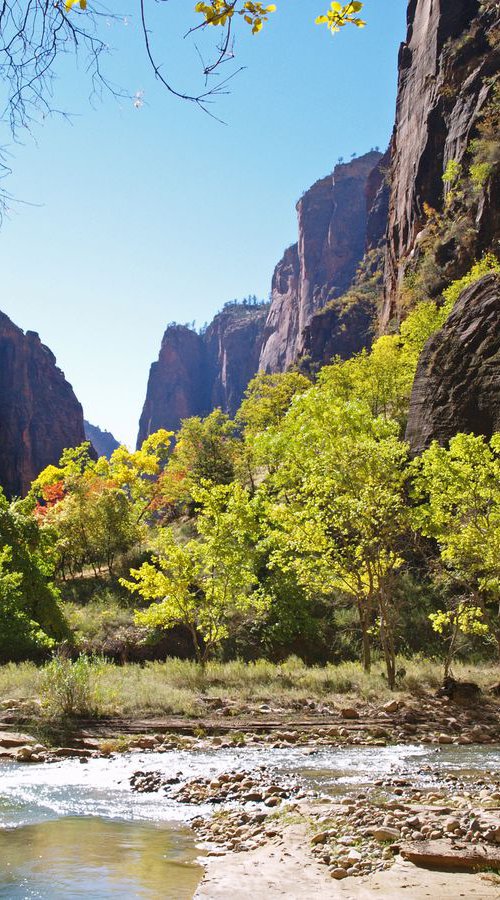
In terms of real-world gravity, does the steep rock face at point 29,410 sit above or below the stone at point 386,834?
above

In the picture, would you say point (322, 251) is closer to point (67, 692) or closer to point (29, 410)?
point (29, 410)

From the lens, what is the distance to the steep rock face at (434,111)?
155 feet

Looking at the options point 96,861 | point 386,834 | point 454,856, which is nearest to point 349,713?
point 386,834

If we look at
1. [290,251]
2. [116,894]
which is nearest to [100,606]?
[116,894]

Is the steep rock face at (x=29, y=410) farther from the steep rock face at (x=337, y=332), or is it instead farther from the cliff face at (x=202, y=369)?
the cliff face at (x=202, y=369)

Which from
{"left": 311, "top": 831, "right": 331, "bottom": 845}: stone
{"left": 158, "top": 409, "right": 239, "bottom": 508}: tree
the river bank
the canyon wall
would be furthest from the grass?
{"left": 158, "top": 409, "right": 239, "bottom": 508}: tree

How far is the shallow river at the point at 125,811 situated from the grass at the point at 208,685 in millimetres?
3008

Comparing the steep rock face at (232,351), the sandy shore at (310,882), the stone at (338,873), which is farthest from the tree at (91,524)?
the steep rock face at (232,351)

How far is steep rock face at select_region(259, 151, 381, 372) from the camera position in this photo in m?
144

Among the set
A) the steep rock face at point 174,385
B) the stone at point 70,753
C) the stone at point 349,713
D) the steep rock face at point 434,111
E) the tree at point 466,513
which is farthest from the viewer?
the steep rock face at point 174,385

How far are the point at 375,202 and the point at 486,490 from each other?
120m

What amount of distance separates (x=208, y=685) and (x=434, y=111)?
52196mm

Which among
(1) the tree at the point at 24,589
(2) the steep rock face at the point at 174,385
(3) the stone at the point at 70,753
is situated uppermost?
(2) the steep rock face at the point at 174,385

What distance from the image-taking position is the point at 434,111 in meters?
53.4
